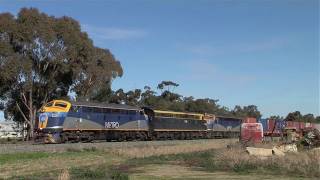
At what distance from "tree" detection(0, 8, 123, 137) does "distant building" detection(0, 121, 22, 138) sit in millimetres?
13271

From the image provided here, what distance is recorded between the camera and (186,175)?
63.5ft

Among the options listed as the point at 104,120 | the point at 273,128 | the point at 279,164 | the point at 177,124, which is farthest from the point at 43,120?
the point at 273,128

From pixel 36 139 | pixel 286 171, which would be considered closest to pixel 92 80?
pixel 36 139

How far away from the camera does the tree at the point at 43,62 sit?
58031 millimetres

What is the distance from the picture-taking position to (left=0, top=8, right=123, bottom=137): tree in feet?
190

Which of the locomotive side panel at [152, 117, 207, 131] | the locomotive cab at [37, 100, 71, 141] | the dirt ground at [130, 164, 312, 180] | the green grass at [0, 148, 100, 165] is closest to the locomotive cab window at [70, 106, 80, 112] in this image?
the locomotive cab at [37, 100, 71, 141]

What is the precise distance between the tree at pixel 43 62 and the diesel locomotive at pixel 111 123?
10817 millimetres

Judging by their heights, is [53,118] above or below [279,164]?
above

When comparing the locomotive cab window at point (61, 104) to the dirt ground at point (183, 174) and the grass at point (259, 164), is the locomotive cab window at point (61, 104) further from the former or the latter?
the dirt ground at point (183, 174)

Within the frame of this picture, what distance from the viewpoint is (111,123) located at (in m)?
49.4

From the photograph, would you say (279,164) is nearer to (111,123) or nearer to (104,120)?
(104,120)

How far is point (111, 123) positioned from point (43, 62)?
50.4 ft

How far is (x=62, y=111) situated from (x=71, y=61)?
735 inches

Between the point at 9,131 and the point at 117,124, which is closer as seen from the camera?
the point at 117,124
